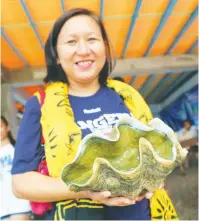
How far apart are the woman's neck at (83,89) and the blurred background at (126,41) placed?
1.12 ft

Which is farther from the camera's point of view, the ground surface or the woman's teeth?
the ground surface

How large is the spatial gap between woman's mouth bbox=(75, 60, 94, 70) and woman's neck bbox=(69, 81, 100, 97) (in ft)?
0.21

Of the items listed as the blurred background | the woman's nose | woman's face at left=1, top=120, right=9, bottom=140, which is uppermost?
the blurred background

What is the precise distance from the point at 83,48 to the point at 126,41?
1932 mm

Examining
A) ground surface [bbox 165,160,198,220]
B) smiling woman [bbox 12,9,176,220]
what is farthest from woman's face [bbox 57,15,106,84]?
ground surface [bbox 165,160,198,220]

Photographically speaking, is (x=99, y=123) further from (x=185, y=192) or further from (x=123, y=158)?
(x=185, y=192)

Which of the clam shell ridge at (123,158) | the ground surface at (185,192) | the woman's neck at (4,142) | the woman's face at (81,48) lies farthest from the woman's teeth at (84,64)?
the ground surface at (185,192)

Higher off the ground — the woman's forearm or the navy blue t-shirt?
the navy blue t-shirt

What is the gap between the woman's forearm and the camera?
0.63 m

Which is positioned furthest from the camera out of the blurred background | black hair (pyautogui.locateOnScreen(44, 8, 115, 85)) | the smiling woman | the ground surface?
the ground surface

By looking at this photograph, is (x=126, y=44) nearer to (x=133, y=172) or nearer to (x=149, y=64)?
(x=149, y=64)

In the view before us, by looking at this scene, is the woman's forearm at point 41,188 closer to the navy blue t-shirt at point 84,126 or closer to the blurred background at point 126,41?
the navy blue t-shirt at point 84,126

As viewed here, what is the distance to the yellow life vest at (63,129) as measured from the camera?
0.67 metres

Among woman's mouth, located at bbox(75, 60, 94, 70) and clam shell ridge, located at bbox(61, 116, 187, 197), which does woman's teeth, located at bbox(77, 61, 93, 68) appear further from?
clam shell ridge, located at bbox(61, 116, 187, 197)
